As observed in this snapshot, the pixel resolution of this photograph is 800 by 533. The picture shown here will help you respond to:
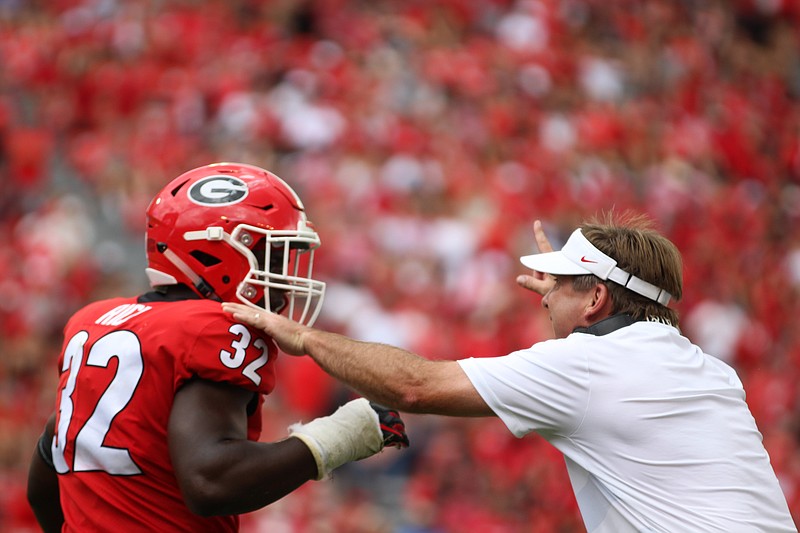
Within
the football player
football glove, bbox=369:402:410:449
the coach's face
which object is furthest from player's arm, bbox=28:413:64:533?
the coach's face

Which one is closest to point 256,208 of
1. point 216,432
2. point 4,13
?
point 216,432

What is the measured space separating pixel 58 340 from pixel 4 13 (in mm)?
6148

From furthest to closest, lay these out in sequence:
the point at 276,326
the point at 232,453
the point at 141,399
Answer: the point at 276,326 < the point at 141,399 < the point at 232,453

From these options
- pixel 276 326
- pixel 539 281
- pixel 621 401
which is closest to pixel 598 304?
pixel 621 401

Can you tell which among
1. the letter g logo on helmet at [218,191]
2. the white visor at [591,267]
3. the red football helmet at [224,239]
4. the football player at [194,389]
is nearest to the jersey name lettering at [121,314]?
the football player at [194,389]

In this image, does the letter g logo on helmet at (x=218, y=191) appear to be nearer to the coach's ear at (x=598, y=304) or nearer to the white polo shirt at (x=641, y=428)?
the white polo shirt at (x=641, y=428)

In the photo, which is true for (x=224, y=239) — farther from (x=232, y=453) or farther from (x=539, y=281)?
(x=539, y=281)

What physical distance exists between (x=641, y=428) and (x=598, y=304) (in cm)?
41

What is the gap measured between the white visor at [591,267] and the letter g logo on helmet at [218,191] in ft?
3.02

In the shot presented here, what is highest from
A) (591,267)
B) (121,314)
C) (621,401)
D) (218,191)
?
(591,267)

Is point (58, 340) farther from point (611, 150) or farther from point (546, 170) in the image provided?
point (611, 150)

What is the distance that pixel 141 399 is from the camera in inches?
107

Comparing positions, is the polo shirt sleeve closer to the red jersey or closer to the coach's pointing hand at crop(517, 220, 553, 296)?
the red jersey

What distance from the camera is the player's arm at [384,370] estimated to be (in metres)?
2.86
